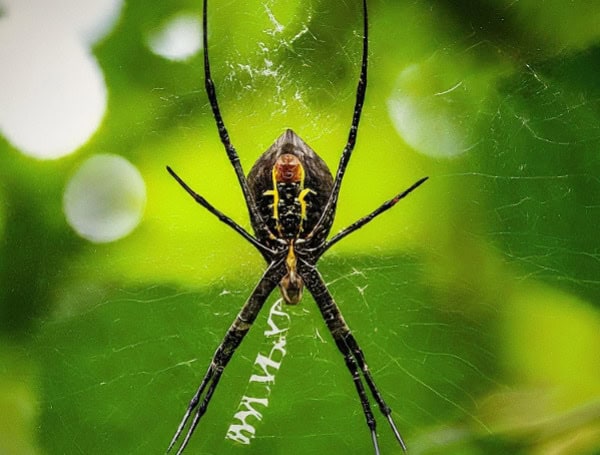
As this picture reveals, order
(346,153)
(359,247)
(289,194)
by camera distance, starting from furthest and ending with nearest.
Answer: (359,247) < (346,153) < (289,194)

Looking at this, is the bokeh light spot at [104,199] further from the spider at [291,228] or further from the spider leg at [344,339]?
the spider leg at [344,339]

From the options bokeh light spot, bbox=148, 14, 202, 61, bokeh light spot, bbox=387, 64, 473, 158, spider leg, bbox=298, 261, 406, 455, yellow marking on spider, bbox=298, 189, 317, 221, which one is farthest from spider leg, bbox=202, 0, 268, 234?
bokeh light spot, bbox=387, 64, 473, 158

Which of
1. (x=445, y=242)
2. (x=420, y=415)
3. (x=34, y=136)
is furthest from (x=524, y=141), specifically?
(x=34, y=136)

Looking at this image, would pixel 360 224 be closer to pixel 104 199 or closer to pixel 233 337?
pixel 233 337

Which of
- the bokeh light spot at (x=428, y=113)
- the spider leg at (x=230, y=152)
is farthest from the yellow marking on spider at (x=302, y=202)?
the bokeh light spot at (x=428, y=113)

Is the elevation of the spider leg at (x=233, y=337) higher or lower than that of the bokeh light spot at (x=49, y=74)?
lower

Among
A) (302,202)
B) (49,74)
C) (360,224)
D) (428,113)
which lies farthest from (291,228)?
(49,74)
